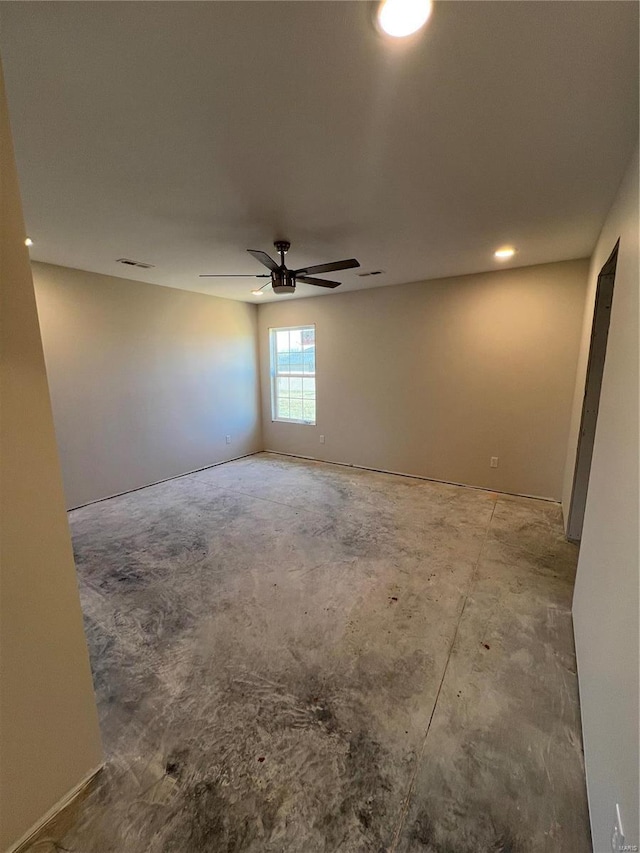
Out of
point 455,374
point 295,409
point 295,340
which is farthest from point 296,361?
point 455,374

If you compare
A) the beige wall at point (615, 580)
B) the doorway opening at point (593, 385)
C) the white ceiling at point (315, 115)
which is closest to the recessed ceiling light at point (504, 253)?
the white ceiling at point (315, 115)

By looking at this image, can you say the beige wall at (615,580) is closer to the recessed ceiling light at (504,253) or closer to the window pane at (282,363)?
the recessed ceiling light at (504,253)

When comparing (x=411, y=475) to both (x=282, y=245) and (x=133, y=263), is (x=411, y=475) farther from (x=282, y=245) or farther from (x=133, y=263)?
(x=133, y=263)

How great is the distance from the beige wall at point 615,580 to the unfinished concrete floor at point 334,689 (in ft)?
0.77

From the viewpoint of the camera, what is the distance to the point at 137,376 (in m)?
4.28

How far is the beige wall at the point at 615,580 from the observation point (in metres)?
0.94

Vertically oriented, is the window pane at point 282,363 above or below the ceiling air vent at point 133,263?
Result: below

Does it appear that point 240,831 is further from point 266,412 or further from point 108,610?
point 266,412

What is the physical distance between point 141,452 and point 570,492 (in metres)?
4.65

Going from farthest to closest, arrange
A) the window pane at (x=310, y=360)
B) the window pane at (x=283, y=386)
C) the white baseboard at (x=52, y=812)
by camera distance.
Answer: the window pane at (x=283, y=386), the window pane at (x=310, y=360), the white baseboard at (x=52, y=812)

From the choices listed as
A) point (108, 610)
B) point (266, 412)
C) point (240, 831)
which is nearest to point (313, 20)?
point (240, 831)

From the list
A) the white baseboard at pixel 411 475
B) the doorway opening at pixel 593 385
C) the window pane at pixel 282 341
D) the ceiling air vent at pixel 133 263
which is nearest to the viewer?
the doorway opening at pixel 593 385

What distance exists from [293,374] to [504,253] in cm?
341

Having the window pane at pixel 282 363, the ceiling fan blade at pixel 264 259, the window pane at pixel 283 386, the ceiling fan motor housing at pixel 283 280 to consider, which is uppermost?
the ceiling fan blade at pixel 264 259
